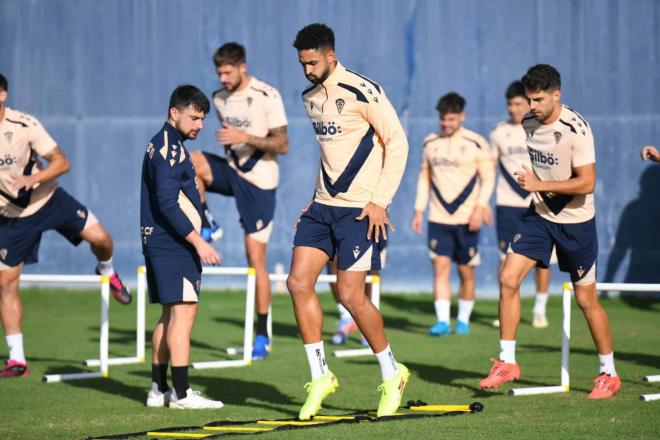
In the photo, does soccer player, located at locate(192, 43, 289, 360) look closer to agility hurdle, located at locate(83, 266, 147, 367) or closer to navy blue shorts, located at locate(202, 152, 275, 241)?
navy blue shorts, located at locate(202, 152, 275, 241)

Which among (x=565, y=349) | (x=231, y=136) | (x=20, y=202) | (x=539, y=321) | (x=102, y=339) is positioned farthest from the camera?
(x=539, y=321)

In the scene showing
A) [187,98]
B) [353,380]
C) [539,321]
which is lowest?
[539,321]

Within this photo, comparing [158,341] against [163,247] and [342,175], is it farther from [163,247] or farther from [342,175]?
[342,175]

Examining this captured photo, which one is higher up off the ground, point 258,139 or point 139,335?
point 258,139

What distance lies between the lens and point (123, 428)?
7531 mm

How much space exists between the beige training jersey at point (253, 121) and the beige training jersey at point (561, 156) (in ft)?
10.7

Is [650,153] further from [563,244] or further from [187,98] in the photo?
[187,98]

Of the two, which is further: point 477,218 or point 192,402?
point 477,218

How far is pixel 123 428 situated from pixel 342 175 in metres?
2.14

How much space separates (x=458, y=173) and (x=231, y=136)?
345 cm

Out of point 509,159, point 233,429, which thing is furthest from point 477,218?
point 233,429

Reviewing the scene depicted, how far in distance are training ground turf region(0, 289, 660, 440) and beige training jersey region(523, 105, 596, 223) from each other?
1.34 meters

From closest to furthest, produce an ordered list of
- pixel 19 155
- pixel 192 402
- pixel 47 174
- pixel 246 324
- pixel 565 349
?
pixel 192 402 → pixel 565 349 → pixel 47 174 → pixel 19 155 → pixel 246 324

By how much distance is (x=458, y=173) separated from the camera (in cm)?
1323
